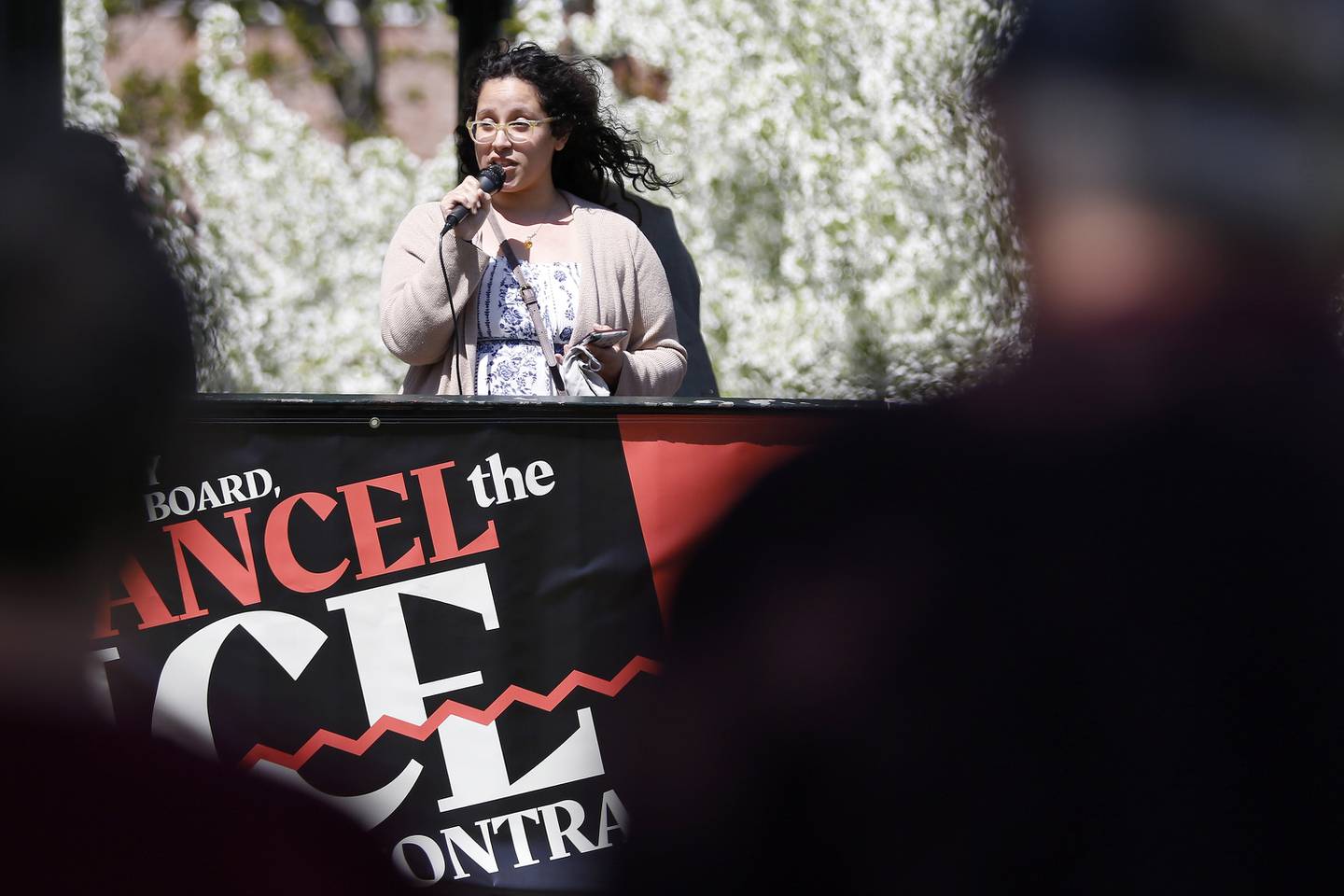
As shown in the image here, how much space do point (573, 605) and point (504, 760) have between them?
0.97 feet

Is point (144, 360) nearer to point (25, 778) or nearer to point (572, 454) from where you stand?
point (25, 778)

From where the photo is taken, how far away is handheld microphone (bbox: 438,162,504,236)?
10.0 ft

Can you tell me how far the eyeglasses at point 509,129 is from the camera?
3301mm

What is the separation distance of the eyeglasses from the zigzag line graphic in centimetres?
128

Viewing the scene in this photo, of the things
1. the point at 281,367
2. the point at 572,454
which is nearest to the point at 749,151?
the point at 281,367

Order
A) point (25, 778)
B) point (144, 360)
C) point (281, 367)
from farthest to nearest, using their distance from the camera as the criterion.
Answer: point (281, 367) < point (144, 360) < point (25, 778)

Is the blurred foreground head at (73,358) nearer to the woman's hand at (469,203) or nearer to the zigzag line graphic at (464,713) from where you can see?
the zigzag line graphic at (464,713)

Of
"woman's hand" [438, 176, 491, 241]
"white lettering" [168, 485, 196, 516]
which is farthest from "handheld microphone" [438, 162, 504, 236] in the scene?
"white lettering" [168, 485, 196, 516]

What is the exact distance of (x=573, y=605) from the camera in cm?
264

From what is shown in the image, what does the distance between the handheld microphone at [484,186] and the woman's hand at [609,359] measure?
35 cm

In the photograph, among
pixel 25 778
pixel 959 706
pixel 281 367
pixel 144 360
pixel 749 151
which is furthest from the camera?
pixel 281 367

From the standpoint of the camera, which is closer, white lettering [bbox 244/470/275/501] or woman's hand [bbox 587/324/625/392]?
white lettering [bbox 244/470/275/501]

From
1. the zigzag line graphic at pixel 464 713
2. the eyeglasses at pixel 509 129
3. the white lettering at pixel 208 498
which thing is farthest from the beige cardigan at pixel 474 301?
the zigzag line graphic at pixel 464 713

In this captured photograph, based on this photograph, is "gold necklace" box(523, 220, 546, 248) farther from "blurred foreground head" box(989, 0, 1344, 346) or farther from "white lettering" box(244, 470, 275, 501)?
"blurred foreground head" box(989, 0, 1344, 346)
